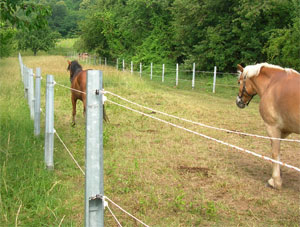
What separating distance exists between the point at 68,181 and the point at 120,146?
199cm

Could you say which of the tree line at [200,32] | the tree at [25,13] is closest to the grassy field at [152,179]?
the tree at [25,13]

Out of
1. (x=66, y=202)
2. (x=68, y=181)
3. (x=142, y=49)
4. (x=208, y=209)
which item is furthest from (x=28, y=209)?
(x=142, y=49)

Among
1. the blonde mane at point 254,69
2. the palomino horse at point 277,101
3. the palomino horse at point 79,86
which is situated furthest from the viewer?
the palomino horse at point 79,86

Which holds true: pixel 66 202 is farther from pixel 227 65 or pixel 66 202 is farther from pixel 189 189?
pixel 227 65

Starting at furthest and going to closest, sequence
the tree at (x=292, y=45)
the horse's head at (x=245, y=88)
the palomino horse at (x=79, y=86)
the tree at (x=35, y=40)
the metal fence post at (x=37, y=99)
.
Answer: the tree at (x=35, y=40)
the tree at (x=292, y=45)
the palomino horse at (x=79, y=86)
the horse's head at (x=245, y=88)
the metal fence post at (x=37, y=99)

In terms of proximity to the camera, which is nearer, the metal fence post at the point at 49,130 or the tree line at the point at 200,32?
the metal fence post at the point at 49,130

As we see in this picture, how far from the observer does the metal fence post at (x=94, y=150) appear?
1.94 meters

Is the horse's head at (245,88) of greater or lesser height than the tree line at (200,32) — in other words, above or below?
below

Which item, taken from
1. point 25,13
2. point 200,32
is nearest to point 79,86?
point 25,13

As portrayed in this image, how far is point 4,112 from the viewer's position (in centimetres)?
647

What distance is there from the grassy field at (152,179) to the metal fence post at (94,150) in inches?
26.1

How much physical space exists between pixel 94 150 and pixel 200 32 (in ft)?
72.8

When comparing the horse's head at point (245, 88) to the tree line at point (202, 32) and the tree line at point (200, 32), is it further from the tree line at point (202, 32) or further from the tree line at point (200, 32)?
the tree line at point (202, 32)

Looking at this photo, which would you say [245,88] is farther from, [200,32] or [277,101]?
[200,32]
